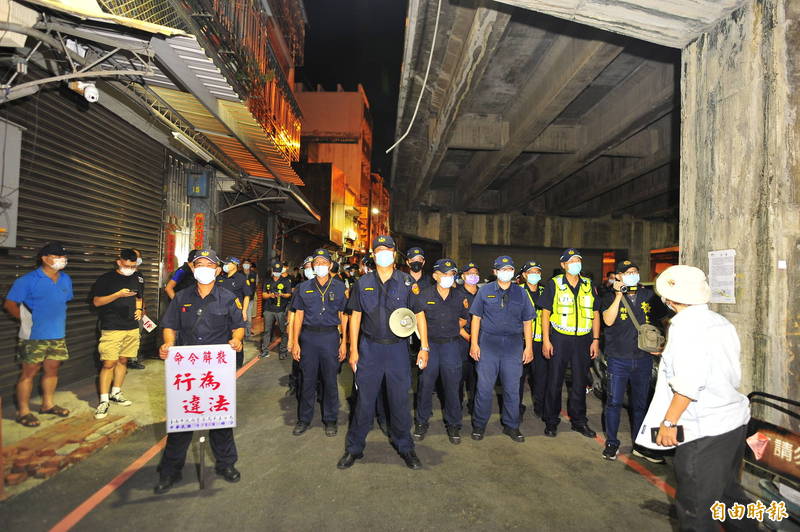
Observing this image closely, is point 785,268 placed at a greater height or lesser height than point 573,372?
greater

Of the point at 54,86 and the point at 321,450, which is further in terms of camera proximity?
the point at 54,86

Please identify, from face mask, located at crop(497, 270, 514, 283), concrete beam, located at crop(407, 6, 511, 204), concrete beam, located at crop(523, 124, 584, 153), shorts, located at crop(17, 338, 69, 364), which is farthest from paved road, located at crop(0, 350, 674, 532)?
concrete beam, located at crop(523, 124, 584, 153)

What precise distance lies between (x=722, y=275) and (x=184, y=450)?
Result: 5.59 m

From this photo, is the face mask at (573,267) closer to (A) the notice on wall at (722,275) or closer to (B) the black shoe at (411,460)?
(A) the notice on wall at (722,275)

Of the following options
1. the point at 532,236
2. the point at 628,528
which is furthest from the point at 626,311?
the point at 532,236

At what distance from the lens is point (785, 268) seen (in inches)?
145

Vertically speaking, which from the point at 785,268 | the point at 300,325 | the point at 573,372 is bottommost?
the point at 573,372

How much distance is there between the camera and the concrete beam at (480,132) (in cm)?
1225

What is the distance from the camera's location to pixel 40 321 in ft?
16.9

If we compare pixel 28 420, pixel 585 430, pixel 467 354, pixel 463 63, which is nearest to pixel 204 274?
pixel 28 420

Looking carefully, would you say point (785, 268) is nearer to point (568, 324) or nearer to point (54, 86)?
point (568, 324)

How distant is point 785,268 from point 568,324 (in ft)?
7.59

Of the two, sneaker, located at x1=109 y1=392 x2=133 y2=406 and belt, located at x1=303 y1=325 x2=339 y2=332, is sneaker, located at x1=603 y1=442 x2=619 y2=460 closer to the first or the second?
belt, located at x1=303 y1=325 x2=339 y2=332

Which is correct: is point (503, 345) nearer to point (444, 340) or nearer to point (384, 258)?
point (444, 340)
